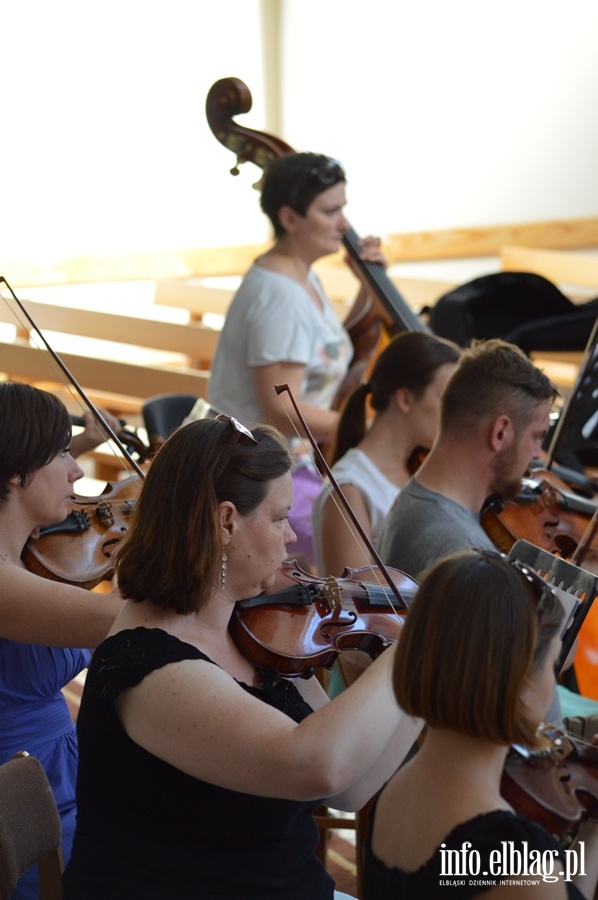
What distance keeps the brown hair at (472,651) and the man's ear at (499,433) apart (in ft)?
3.01

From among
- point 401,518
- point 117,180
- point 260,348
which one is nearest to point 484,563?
point 401,518

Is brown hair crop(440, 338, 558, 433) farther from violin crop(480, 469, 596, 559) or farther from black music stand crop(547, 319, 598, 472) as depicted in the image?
black music stand crop(547, 319, 598, 472)

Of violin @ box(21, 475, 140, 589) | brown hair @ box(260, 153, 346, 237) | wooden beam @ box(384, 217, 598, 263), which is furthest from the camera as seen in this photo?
wooden beam @ box(384, 217, 598, 263)

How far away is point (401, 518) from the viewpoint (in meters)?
2.12

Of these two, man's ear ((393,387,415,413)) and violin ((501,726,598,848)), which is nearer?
violin ((501,726,598,848))

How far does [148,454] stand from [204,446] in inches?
39.5

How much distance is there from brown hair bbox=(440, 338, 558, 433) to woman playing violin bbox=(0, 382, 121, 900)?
0.75 meters

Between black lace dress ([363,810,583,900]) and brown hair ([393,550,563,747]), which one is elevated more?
brown hair ([393,550,563,747])

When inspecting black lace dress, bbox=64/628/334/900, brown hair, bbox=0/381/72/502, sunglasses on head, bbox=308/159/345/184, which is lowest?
black lace dress, bbox=64/628/334/900

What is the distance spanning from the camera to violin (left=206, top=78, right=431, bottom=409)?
11.0 feet

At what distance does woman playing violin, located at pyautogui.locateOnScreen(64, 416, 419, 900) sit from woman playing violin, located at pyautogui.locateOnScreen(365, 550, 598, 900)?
0.10m

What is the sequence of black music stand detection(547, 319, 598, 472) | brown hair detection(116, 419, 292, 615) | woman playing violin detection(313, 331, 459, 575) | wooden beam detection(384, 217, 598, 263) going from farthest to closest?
wooden beam detection(384, 217, 598, 263), black music stand detection(547, 319, 598, 472), woman playing violin detection(313, 331, 459, 575), brown hair detection(116, 419, 292, 615)

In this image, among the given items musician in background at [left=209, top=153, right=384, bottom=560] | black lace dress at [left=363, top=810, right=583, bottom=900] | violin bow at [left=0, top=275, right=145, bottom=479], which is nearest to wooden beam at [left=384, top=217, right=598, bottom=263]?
musician in background at [left=209, top=153, right=384, bottom=560]

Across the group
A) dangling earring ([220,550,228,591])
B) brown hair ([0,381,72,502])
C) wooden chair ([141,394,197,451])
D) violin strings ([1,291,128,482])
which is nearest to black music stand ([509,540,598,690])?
dangling earring ([220,550,228,591])
